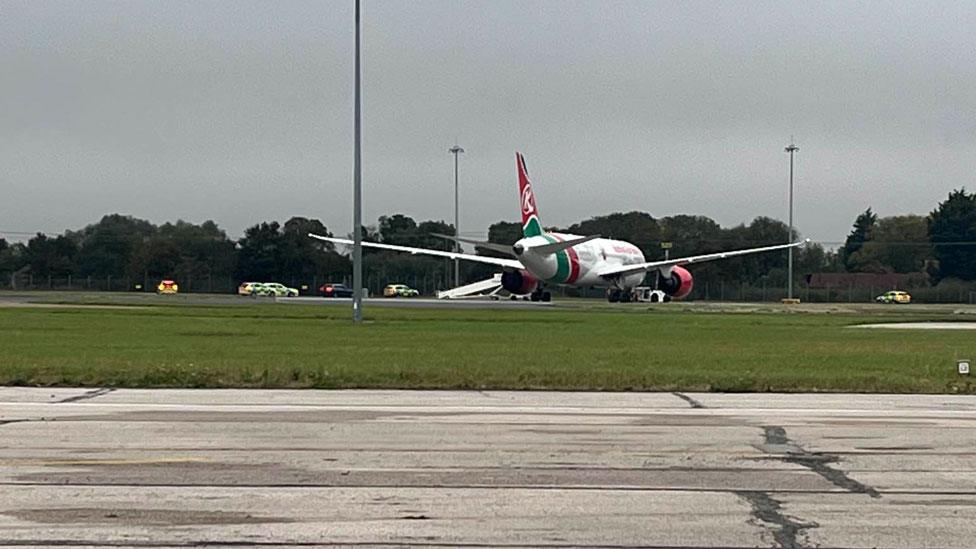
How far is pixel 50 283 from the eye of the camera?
119 meters

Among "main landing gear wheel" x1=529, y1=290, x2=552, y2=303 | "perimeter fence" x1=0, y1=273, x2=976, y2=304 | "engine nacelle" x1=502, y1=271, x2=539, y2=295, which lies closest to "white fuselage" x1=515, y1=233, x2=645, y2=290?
"main landing gear wheel" x1=529, y1=290, x2=552, y2=303

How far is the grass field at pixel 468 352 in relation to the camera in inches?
882

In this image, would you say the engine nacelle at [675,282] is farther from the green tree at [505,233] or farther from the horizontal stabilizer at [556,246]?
the green tree at [505,233]

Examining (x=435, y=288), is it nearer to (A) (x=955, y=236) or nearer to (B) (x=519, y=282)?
(B) (x=519, y=282)

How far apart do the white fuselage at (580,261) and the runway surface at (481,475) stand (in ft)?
205

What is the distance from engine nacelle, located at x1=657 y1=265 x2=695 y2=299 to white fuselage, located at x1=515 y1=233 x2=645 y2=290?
1.95 m

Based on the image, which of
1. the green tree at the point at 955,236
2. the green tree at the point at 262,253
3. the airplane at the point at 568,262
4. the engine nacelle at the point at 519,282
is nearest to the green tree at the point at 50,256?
the green tree at the point at 262,253

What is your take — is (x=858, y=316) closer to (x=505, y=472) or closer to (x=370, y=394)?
(x=370, y=394)

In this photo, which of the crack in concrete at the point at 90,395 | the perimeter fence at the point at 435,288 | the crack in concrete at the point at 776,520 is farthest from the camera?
the perimeter fence at the point at 435,288

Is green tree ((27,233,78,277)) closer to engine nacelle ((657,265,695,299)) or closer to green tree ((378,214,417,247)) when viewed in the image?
green tree ((378,214,417,247))

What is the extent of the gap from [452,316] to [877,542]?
47606 mm

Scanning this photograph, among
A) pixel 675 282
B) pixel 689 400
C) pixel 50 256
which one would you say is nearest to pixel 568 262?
pixel 675 282

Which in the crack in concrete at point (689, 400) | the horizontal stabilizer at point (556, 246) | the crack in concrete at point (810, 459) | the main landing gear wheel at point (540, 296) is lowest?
the crack in concrete at point (810, 459)

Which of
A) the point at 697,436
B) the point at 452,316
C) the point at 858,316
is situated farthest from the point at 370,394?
the point at 858,316
